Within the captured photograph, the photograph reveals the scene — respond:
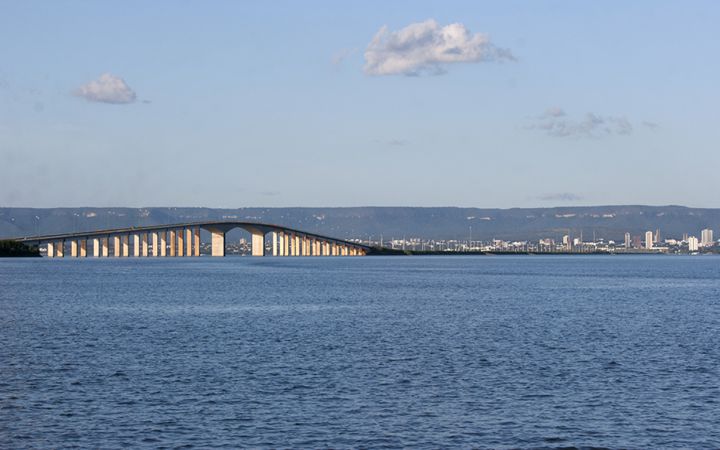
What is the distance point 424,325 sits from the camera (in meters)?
55.2

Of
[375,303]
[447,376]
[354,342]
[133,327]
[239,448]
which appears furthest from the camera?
[375,303]

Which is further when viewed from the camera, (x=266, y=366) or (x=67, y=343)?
(x=67, y=343)

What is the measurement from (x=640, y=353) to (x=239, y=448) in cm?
2254

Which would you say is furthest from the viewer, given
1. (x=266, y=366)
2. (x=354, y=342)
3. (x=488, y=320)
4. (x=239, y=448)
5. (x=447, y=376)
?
(x=488, y=320)

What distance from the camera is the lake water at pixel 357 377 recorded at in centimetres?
2634

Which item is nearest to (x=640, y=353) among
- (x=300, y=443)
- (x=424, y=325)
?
(x=424, y=325)

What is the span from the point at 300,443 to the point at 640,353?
69.7 feet

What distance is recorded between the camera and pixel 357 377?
34.8 m

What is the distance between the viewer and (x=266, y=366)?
123ft

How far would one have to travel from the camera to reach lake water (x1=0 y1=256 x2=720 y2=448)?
26.3 metres

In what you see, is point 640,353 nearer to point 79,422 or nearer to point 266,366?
point 266,366

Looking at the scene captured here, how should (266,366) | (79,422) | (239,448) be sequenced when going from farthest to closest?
(266,366), (79,422), (239,448)

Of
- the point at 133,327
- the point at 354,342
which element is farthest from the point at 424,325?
the point at 133,327

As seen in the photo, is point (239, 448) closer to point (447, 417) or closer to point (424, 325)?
point (447, 417)
